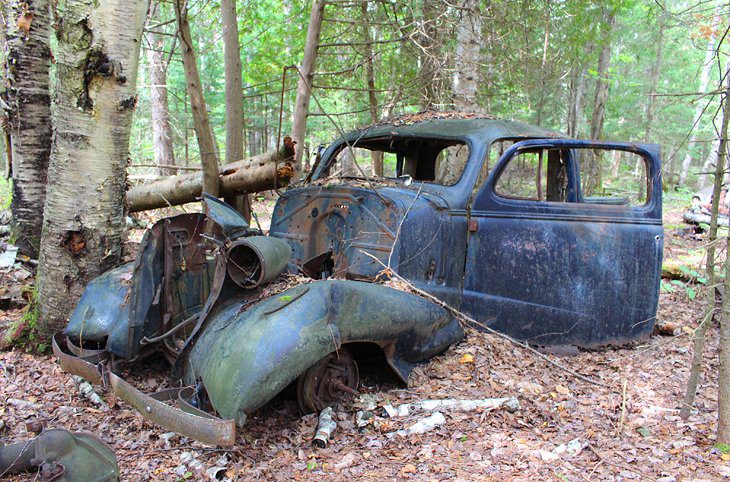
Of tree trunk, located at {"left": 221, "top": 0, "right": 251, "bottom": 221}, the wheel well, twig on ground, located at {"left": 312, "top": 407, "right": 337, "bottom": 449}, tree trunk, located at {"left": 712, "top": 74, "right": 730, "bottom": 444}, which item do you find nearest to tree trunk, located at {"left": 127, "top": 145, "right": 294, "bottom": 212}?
tree trunk, located at {"left": 221, "top": 0, "right": 251, "bottom": 221}

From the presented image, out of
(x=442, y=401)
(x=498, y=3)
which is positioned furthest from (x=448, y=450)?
(x=498, y=3)

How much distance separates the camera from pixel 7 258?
5453 millimetres

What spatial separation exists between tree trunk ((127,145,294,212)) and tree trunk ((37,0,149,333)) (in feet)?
2.48

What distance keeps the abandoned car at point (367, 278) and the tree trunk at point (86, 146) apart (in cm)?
35

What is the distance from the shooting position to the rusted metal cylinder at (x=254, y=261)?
3193mm

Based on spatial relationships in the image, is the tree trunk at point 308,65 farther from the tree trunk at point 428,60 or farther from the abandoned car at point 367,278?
the abandoned car at point 367,278

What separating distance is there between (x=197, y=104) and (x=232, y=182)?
0.90 metres

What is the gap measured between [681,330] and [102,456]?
17.3 feet

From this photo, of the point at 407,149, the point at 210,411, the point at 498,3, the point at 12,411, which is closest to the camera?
the point at 210,411

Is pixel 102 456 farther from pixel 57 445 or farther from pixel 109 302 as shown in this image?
pixel 109 302

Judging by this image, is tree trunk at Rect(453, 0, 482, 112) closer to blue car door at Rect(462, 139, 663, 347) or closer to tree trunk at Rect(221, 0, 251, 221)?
tree trunk at Rect(221, 0, 251, 221)

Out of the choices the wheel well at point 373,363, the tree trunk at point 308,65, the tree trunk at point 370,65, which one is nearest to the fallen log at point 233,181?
the tree trunk at point 308,65

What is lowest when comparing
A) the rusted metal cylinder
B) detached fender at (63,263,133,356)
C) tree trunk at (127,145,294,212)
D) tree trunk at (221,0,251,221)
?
detached fender at (63,263,133,356)

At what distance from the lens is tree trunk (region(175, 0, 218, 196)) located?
5.04 m
